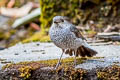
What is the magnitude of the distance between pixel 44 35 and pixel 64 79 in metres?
3.63

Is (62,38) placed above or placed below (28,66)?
above

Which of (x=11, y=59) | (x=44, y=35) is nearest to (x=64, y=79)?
(x=11, y=59)

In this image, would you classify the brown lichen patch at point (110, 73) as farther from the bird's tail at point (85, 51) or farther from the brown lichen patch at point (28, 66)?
the bird's tail at point (85, 51)

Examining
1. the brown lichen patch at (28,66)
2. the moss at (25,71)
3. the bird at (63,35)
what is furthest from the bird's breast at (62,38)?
the moss at (25,71)

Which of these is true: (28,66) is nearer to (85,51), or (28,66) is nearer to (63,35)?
(63,35)

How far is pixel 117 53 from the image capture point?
13.8 feet

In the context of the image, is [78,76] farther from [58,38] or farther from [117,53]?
[117,53]

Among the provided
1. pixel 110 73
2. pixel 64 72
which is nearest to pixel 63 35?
pixel 64 72

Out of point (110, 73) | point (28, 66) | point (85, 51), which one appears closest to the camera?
point (110, 73)

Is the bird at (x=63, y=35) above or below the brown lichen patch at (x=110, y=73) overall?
above

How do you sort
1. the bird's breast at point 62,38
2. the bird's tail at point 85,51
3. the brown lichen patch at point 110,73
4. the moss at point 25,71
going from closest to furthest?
the brown lichen patch at point 110,73, the moss at point 25,71, the bird's breast at point 62,38, the bird's tail at point 85,51

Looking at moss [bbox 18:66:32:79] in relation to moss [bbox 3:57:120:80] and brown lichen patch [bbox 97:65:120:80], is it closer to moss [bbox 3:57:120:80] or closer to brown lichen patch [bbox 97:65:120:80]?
moss [bbox 3:57:120:80]

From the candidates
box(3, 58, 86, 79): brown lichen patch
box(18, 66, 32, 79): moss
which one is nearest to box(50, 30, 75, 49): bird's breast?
box(3, 58, 86, 79): brown lichen patch

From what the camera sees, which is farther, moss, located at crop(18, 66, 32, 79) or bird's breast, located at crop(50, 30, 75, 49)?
bird's breast, located at crop(50, 30, 75, 49)
